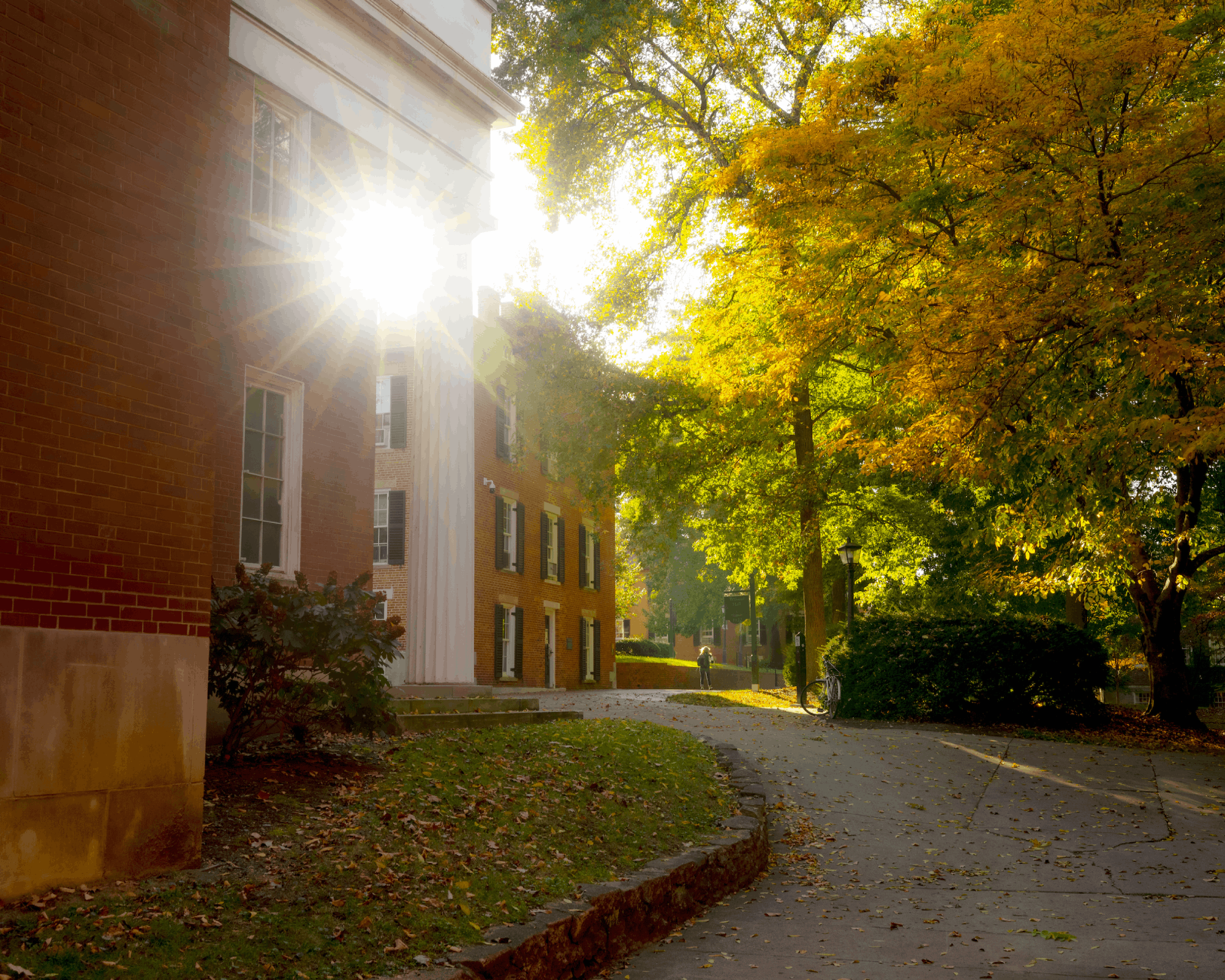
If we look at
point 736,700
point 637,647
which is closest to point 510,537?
point 736,700

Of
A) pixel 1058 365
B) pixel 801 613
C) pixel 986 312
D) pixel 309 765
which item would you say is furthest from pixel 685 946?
pixel 801 613

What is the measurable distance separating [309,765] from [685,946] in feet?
9.67

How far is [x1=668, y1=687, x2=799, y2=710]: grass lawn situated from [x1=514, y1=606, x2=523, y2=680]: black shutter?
15.1 feet

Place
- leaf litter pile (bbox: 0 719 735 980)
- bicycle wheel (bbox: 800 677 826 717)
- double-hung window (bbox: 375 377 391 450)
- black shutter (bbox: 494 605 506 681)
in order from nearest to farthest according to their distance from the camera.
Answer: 1. leaf litter pile (bbox: 0 719 735 980)
2. bicycle wheel (bbox: 800 677 826 717)
3. double-hung window (bbox: 375 377 391 450)
4. black shutter (bbox: 494 605 506 681)

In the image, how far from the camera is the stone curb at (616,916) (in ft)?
15.4

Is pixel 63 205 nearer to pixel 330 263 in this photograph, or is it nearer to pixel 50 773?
pixel 50 773

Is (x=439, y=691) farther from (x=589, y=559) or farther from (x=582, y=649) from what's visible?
(x=589, y=559)

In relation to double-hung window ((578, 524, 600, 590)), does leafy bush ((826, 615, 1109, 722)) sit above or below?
below

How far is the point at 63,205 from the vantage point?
5199 mm

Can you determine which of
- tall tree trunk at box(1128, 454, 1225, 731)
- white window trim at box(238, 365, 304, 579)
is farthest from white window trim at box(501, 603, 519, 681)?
white window trim at box(238, 365, 304, 579)

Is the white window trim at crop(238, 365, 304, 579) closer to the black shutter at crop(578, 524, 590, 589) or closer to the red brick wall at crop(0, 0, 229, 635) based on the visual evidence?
the red brick wall at crop(0, 0, 229, 635)

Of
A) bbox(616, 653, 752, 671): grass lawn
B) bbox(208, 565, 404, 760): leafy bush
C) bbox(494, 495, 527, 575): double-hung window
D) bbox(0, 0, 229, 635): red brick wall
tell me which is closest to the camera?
bbox(0, 0, 229, 635): red brick wall

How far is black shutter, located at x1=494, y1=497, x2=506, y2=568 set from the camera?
26.8m

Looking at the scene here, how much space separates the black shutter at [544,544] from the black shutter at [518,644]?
244 centimetres
